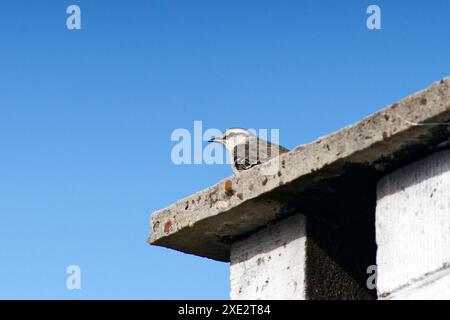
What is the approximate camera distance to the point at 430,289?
5.81 meters

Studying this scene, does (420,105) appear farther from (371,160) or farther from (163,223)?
(163,223)

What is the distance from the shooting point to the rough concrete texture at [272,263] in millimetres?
6461

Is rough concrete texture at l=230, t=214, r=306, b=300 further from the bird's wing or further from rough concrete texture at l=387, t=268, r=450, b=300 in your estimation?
the bird's wing

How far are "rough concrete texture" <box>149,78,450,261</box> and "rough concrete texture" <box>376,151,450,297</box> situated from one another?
0.32 ft

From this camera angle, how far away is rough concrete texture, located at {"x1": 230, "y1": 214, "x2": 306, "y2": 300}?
6.46 meters

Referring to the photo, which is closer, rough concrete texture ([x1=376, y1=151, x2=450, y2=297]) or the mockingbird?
rough concrete texture ([x1=376, y1=151, x2=450, y2=297])

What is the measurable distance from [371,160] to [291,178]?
1.38 feet

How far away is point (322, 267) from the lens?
650 centimetres

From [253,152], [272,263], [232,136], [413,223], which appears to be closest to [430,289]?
[413,223]

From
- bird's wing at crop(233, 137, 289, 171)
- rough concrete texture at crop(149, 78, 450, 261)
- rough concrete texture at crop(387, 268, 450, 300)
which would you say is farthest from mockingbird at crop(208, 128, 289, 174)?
rough concrete texture at crop(387, 268, 450, 300)

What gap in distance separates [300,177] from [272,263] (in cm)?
54

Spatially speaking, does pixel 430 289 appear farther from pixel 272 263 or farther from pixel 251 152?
pixel 251 152
